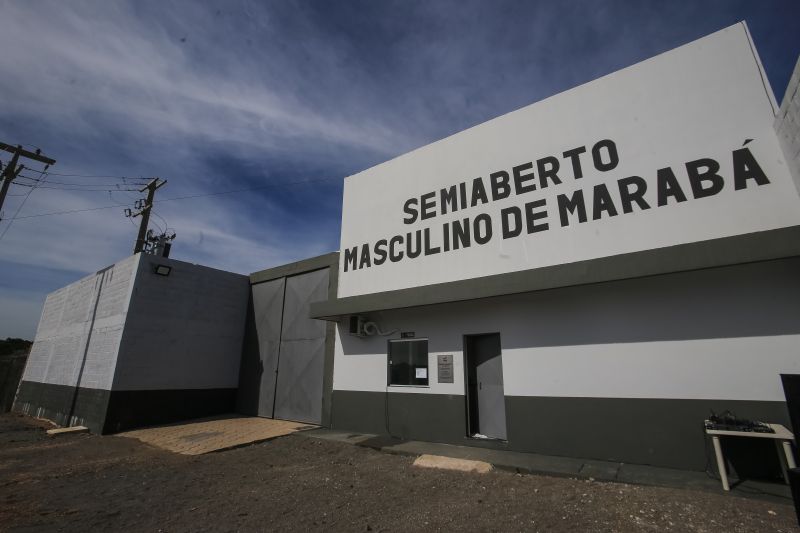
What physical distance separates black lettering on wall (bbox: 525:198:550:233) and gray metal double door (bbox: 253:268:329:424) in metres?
6.84

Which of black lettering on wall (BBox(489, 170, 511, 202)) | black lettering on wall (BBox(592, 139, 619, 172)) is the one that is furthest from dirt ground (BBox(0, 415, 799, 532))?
black lettering on wall (BBox(489, 170, 511, 202))

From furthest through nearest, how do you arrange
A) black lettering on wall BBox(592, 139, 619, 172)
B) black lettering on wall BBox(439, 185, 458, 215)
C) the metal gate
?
the metal gate → black lettering on wall BBox(439, 185, 458, 215) → black lettering on wall BBox(592, 139, 619, 172)

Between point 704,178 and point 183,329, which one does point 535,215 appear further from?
point 183,329

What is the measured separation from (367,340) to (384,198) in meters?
4.17

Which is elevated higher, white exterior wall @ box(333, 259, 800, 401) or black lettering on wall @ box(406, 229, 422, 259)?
black lettering on wall @ box(406, 229, 422, 259)

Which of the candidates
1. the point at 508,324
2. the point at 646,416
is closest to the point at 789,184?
the point at 646,416

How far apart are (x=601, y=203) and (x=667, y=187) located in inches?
42.9

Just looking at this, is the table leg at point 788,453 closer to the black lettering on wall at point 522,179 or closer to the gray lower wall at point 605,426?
the gray lower wall at point 605,426

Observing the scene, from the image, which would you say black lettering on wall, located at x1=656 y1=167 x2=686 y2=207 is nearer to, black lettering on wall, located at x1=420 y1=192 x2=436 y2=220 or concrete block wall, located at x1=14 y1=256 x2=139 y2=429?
black lettering on wall, located at x1=420 y1=192 x2=436 y2=220

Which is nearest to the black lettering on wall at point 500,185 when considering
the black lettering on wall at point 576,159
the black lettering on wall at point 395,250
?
the black lettering on wall at point 576,159

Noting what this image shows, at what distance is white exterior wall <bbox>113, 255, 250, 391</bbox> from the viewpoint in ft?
40.3

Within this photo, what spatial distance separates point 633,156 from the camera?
7.49 meters

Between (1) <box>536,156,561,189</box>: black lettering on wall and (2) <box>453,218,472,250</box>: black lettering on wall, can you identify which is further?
(2) <box>453,218,472,250</box>: black lettering on wall

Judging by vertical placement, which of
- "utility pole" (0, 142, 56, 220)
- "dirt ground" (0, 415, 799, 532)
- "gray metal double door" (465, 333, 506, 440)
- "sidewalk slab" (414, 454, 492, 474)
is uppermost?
"utility pole" (0, 142, 56, 220)
